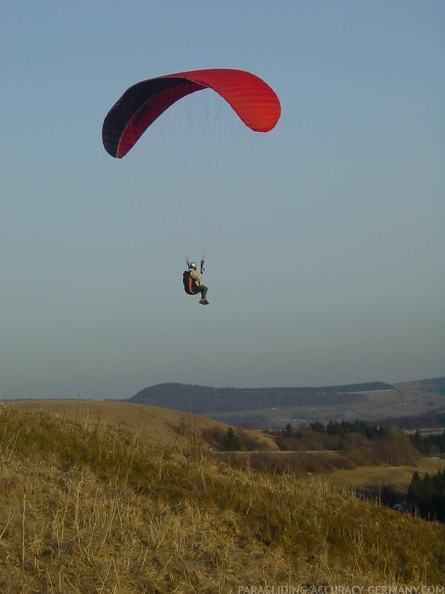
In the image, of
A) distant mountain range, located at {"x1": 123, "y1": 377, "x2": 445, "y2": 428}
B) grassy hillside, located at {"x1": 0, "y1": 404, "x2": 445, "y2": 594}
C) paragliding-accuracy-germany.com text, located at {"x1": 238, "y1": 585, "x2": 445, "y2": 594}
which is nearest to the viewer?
grassy hillside, located at {"x1": 0, "y1": 404, "x2": 445, "y2": 594}

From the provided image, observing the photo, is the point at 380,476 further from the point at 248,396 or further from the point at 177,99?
the point at 248,396

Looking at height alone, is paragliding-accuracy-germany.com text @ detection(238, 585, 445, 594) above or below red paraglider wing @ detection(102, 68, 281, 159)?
below

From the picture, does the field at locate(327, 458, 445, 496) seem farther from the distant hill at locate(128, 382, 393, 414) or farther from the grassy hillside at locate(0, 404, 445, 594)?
the distant hill at locate(128, 382, 393, 414)

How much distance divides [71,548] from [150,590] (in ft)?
3.06

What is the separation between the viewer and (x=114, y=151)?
55.9ft

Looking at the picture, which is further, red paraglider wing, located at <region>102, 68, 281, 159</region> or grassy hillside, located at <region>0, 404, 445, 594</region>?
red paraglider wing, located at <region>102, 68, 281, 159</region>

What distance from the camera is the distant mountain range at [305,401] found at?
103m

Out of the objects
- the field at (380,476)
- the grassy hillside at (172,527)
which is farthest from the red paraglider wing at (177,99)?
the field at (380,476)

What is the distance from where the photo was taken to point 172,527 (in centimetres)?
848

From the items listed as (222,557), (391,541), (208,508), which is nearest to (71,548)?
(222,557)

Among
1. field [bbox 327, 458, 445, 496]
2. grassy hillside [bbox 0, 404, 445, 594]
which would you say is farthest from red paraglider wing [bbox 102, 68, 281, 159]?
field [bbox 327, 458, 445, 496]

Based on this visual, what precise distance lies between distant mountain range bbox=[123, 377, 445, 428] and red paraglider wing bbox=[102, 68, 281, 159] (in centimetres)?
7788

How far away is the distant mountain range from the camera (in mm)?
103294

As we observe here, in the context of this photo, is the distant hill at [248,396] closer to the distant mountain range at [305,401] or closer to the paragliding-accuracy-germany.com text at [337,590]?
the distant mountain range at [305,401]
